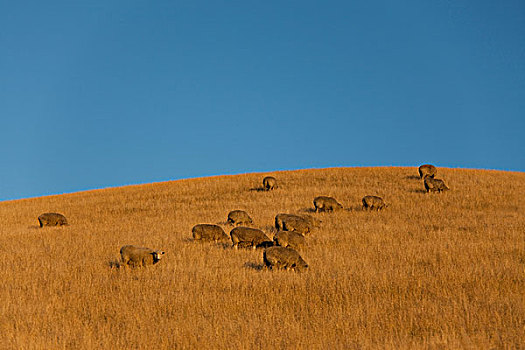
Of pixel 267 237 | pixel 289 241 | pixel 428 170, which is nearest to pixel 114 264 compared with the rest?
pixel 267 237

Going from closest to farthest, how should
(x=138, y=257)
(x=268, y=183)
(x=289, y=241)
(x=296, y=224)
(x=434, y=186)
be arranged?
(x=138, y=257)
(x=289, y=241)
(x=296, y=224)
(x=434, y=186)
(x=268, y=183)

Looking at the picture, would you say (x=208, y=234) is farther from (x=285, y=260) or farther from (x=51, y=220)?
(x=51, y=220)

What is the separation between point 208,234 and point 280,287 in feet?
26.1

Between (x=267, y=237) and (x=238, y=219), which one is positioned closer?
(x=267, y=237)

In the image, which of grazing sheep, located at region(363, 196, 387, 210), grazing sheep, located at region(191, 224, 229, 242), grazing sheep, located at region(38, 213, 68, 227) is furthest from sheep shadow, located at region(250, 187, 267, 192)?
grazing sheep, located at region(191, 224, 229, 242)

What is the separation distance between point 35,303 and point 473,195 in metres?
29.2

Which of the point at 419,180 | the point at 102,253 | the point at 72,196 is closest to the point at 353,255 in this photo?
the point at 102,253

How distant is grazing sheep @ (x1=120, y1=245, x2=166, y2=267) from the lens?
16469 mm

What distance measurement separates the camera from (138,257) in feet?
54.1

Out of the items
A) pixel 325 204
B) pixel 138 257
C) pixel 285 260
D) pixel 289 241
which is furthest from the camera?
pixel 325 204

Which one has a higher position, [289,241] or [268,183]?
[268,183]

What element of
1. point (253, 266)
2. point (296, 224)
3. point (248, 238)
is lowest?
point (253, 266)

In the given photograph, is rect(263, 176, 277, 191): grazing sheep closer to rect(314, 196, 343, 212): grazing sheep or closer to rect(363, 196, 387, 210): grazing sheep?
rect(314, 196, 343, 212): grazing sheep

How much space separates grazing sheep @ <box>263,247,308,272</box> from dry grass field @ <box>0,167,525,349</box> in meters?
0.38
